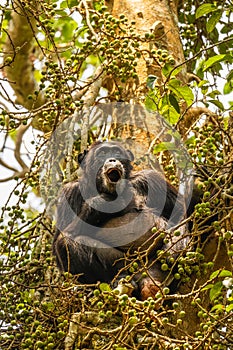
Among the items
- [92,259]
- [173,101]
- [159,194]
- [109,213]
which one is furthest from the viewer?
[109,213]

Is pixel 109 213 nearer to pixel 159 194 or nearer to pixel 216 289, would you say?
pixel 159 194

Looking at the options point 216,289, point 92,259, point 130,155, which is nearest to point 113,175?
point 130,155

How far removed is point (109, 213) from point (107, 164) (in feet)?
1.11

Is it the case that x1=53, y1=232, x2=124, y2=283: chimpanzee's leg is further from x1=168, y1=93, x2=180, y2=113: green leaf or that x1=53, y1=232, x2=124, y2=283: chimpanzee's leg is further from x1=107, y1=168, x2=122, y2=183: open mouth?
x1=168, y1=93, x2=180, y2=113: green leaf

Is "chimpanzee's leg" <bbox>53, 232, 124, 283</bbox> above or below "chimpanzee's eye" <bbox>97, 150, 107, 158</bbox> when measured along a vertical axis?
below

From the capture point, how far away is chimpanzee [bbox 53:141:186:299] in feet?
15.1

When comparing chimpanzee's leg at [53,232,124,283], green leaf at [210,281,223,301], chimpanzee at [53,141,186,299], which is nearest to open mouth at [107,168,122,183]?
chimpanzee at [53,141,186,299]

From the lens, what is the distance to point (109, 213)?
484 cm

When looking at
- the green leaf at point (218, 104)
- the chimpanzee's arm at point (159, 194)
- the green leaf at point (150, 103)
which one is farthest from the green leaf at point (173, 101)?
the chimpanzee's arm at point (159, 194)

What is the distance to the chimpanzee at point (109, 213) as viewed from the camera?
461cm

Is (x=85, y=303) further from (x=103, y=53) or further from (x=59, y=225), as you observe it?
(x=103, y=53)

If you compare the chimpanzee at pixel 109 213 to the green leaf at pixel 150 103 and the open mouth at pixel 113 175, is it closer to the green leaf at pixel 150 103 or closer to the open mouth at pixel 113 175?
the open mouth at pixel 113 175

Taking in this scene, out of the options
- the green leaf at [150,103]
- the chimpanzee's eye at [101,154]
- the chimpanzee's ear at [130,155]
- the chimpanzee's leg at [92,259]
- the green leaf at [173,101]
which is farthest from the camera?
the chimpanzee's eye at [101,154]

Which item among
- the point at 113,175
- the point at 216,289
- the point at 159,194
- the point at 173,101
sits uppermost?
the point at 173,101
